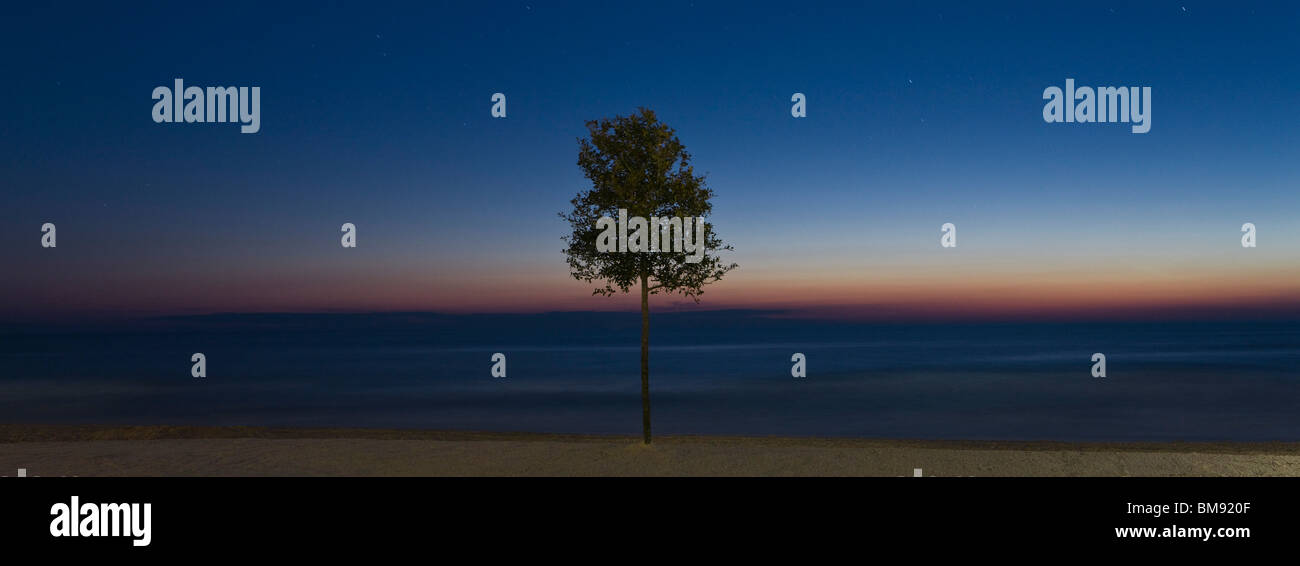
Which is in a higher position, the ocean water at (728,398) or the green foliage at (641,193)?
the green foliage at (641,193)

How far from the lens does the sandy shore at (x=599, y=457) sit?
14.7 meters

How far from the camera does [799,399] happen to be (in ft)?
139

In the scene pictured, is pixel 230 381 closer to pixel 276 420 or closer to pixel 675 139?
pixel 276 420

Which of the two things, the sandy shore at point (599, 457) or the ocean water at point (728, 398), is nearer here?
the sandy shore at point (599, 457)

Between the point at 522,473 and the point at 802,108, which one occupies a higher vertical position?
the point at 802,108

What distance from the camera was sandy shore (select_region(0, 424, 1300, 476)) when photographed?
1466 centimetres

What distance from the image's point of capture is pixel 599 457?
16547 mm

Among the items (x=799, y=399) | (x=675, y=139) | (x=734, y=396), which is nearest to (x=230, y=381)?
(x=734, y=396)

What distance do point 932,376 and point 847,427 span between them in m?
25.9

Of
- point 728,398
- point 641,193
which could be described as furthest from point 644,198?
point 728,398

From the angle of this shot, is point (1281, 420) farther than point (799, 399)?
No

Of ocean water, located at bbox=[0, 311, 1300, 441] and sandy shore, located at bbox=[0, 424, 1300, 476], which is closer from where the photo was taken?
sandy shore, located at bbox=[0, 424, 1300, 476]

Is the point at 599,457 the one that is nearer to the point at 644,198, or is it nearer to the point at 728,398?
the point at 644,198

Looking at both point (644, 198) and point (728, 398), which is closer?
point (644, 198)
